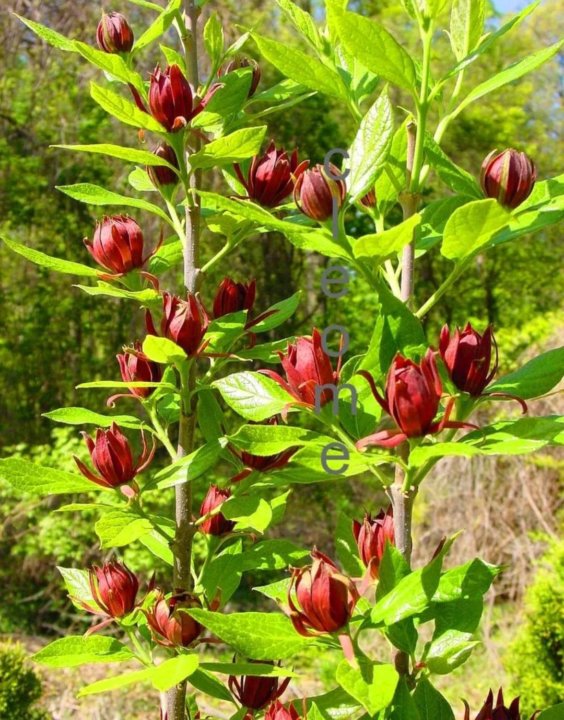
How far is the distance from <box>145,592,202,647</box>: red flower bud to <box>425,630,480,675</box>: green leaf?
0.71ft

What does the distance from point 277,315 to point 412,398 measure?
0.34 meters

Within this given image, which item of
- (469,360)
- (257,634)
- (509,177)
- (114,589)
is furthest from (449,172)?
(114,589)

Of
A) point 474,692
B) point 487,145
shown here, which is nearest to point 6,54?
point 474,692

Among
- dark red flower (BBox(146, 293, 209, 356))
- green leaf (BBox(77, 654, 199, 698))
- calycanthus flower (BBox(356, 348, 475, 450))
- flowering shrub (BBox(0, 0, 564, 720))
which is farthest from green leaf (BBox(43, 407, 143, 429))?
calycanthus flower (BBox(356, 348, 475, 450))

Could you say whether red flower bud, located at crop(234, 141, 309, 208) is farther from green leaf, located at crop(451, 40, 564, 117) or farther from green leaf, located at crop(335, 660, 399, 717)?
green leaf, located at crop(335, 660, 399, 717)

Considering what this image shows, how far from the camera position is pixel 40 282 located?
548cm

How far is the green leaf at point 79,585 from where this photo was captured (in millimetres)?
837

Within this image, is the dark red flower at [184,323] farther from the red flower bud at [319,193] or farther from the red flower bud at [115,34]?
the red flower bud at [115,34]

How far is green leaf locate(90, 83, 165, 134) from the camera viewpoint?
27.0 inches

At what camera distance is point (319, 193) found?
0.57 m

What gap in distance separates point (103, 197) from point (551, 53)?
0.44 m

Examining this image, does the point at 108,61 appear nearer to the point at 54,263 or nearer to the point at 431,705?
the point at 54,263

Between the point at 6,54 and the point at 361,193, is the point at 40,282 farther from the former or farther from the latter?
the point at 361,193

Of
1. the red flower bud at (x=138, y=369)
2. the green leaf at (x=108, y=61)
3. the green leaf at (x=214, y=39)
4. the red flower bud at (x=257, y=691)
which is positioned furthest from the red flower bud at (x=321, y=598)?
the green leaf at (x=214, y=39)
